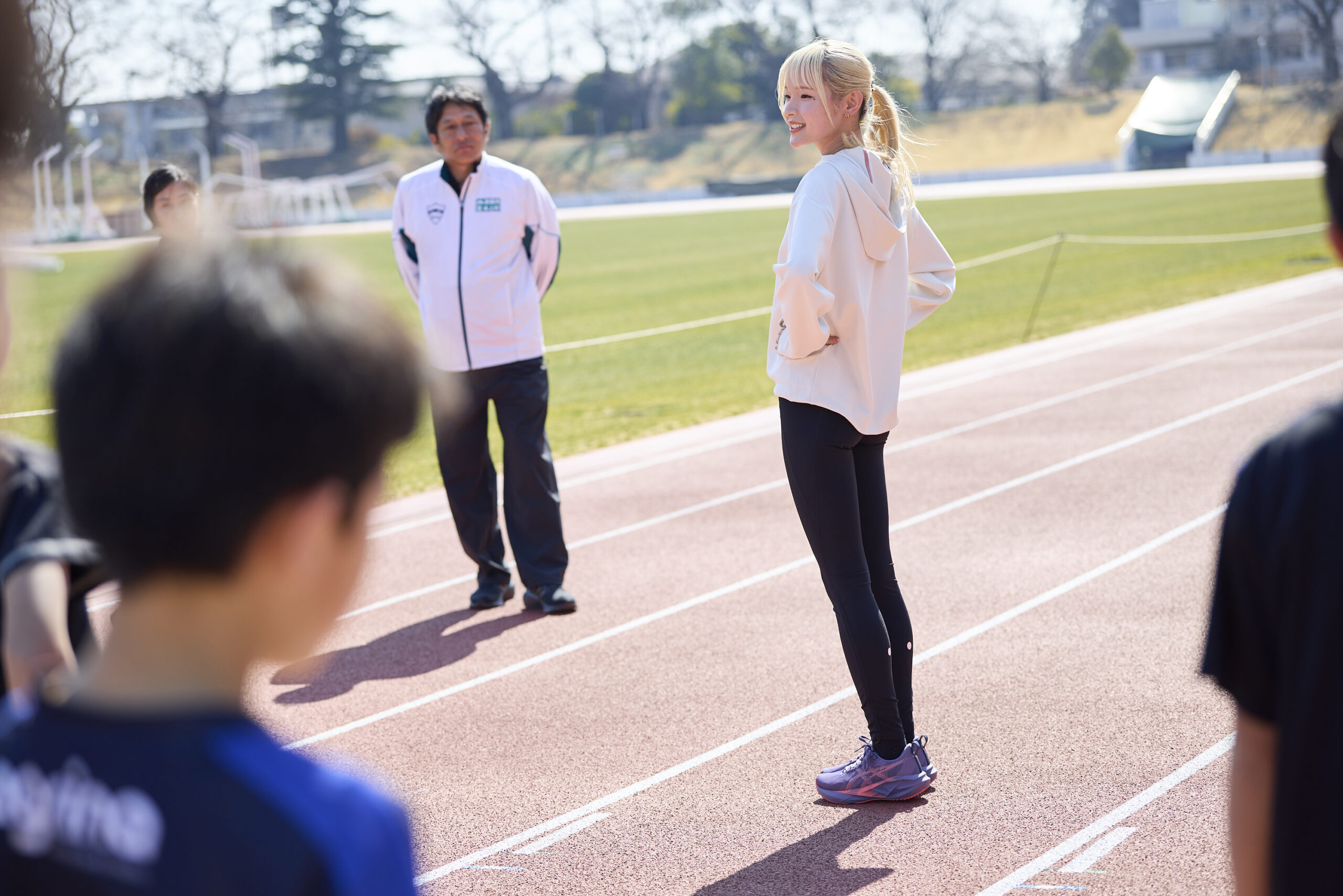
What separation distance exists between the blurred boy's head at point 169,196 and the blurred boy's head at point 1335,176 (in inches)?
204

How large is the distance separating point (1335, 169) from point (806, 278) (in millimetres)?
2599

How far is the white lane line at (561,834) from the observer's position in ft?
13.7

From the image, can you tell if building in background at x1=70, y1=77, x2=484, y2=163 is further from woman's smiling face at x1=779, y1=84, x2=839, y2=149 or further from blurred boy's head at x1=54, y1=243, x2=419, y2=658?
blurred boy's head at x1=54, y1=243, x2=419, y2=658

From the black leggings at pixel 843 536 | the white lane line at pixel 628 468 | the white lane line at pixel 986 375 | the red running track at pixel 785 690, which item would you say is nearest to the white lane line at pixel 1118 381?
the red running track at pixel 785 690

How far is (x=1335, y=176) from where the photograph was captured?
1.43 metres

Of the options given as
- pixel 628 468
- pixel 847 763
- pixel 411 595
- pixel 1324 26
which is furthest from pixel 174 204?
pixel 1324 26

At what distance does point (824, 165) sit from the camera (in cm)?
411

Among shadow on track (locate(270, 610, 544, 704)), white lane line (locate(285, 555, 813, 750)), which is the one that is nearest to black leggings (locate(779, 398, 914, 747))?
white lane line (locate(285, 555, 813, 750))

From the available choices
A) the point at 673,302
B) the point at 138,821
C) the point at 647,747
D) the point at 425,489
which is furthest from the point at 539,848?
the point at 673,302

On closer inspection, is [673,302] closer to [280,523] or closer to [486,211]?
[486,211]

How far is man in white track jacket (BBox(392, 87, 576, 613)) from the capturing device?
6887 millimetres

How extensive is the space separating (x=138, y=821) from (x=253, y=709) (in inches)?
193

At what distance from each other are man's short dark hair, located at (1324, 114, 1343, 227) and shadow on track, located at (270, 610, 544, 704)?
4.99m

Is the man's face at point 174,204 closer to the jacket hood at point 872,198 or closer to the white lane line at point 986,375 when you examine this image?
the white lane line at point 986,375
